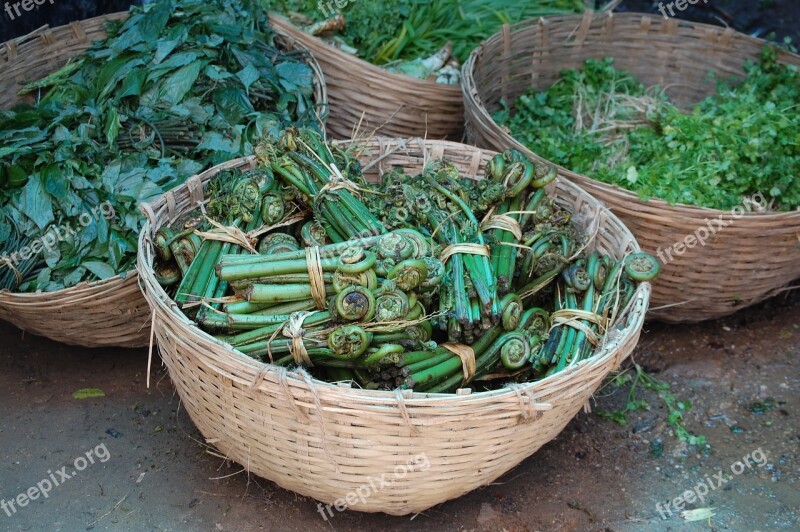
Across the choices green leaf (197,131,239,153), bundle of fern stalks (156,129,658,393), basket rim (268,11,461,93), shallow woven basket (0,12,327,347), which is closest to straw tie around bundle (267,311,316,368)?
bundle of fern stalks (156,129,658,393)

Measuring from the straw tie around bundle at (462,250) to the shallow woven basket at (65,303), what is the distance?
1.14m

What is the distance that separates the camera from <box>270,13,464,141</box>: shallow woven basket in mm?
4082

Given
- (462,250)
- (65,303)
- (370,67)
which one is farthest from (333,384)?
(370,67)

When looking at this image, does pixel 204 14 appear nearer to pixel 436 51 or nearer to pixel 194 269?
pixel 436 51

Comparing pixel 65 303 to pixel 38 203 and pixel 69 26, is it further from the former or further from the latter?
pixel 69 26

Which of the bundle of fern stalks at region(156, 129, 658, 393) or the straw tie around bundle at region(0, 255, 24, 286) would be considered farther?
the straw tie around bundle at region(0, 255, 24, 286)

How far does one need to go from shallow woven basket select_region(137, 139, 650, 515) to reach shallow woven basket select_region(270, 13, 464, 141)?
1.73 m

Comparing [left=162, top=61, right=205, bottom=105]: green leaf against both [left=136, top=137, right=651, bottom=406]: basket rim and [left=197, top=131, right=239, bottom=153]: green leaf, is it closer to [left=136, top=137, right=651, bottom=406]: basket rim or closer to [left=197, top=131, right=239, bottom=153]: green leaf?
[left=197, top=131, right=239, bottom=153]: green leaf

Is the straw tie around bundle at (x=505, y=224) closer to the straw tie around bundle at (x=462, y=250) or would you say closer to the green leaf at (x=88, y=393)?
the straw tie around bundle at (x=462, y=250)

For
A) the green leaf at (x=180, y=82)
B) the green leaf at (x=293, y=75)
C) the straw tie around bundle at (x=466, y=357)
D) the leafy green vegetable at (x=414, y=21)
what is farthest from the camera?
the leafy green vegetable at (x=414, y=21)

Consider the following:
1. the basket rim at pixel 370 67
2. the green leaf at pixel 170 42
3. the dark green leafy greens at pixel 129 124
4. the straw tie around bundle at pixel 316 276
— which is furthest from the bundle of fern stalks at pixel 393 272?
→ the basket rim at pixel 370 67

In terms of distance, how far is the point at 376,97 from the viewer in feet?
13.6

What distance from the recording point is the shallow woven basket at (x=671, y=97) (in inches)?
131

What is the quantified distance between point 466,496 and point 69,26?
299 cm
